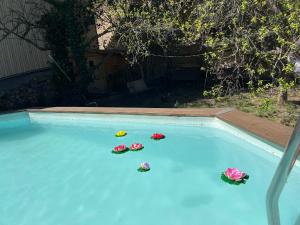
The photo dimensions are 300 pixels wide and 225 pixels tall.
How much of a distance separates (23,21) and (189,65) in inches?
213

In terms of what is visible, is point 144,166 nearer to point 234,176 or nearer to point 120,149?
point 120,149

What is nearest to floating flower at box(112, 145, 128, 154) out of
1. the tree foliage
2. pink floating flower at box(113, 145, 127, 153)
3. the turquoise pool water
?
pink floating flower at box(113, 145, 127, 153)

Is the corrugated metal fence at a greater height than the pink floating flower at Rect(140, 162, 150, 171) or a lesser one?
greater

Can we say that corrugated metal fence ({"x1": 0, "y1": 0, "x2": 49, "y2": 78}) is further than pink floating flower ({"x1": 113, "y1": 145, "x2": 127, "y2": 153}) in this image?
Yes

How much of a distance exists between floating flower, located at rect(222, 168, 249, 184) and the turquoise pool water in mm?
104

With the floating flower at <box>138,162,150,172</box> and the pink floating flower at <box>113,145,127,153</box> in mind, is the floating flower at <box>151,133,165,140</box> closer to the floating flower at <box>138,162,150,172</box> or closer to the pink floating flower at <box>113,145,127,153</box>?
the pink floating flower at <box>113,145,127,153</box>

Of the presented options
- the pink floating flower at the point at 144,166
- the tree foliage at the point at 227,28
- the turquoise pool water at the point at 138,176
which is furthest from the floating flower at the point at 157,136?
the tree foliage at the point at 227,28

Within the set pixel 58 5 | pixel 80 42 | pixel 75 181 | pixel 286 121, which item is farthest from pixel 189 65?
pixel 75 181

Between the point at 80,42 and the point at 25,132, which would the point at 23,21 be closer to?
the point at 80,42

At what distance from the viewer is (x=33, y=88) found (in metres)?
11.4

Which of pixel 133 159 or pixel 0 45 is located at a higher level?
pixel 0 45

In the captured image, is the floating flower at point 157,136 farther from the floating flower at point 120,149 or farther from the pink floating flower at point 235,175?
the pink floating flower at point 235,175

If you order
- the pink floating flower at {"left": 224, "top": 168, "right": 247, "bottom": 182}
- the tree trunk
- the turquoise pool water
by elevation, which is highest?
the tree trunk

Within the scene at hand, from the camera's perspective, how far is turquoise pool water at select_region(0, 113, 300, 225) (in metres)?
5.11
